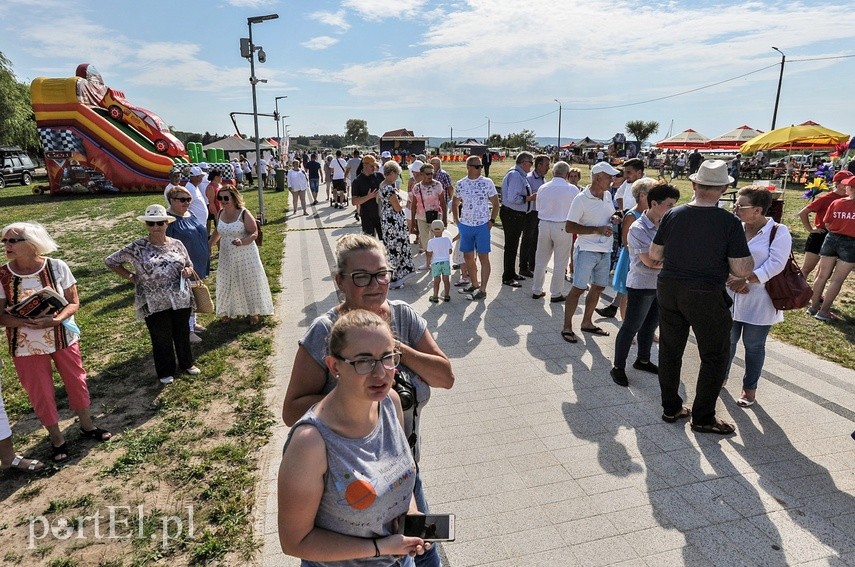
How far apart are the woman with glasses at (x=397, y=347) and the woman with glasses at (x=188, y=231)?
13.3 feet

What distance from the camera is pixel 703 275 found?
3.40 meters

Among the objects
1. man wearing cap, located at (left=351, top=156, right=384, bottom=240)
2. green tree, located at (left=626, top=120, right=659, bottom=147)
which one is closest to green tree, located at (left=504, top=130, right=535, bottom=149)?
green tree, located at (left=626, top=120, right=659, bottom=147)

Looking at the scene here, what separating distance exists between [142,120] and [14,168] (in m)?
11.2

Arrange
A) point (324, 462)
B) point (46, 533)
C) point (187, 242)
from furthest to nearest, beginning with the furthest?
point (187, 242)
point (46, 533)
point (324, 462)

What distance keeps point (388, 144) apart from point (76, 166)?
96.1ft

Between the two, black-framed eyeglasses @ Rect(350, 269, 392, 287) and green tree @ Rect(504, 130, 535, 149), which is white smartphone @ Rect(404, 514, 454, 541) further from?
green tree @ Rect(504, 130, 535, 149)

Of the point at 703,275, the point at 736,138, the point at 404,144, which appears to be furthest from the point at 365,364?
the point at 404,144

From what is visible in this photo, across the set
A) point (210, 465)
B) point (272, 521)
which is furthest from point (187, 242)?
point (272, 521)

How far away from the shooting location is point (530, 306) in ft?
22.1

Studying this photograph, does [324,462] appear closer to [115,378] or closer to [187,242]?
[115,378]

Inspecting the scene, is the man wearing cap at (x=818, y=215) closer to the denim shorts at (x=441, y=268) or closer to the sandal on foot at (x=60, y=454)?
the denim shorts at (x=441, y=268)

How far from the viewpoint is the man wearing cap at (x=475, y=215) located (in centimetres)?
681

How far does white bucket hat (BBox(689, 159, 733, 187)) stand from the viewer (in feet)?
10.7

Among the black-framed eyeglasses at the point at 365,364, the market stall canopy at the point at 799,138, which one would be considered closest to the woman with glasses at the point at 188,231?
the black-framed eyeglasses at the point at 365,364
